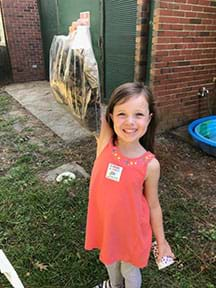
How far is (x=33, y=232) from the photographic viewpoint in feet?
6.21

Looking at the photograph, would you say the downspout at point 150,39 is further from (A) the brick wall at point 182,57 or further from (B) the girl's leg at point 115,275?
(B) the girl's leg at point 115,275

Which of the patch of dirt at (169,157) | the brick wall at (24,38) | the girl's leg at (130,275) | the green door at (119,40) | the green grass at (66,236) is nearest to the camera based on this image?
the girl's leg at (130,275)

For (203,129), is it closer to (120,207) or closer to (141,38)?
(141,38)

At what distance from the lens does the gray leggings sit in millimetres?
1274

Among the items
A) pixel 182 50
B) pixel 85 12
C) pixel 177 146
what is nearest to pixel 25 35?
pixel 85 12

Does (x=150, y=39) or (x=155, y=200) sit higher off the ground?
(x=150, y=39)

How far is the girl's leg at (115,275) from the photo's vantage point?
1.32 meters

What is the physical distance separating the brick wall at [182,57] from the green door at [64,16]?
1.61 m

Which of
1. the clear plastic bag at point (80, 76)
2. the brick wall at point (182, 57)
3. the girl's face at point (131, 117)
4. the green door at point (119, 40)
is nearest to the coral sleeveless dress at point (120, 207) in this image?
the girl's face at point (131, 117)

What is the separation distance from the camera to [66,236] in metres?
1.84

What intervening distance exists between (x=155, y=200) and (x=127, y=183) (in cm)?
18

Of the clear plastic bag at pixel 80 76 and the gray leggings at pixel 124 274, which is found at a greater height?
the clear plastic bag at pixel 80 76

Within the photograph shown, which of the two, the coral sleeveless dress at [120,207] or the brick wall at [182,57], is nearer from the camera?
the coral sleeveless dress at [120,207]

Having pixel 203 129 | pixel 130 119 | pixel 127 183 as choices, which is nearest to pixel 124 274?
pixel 127 183
